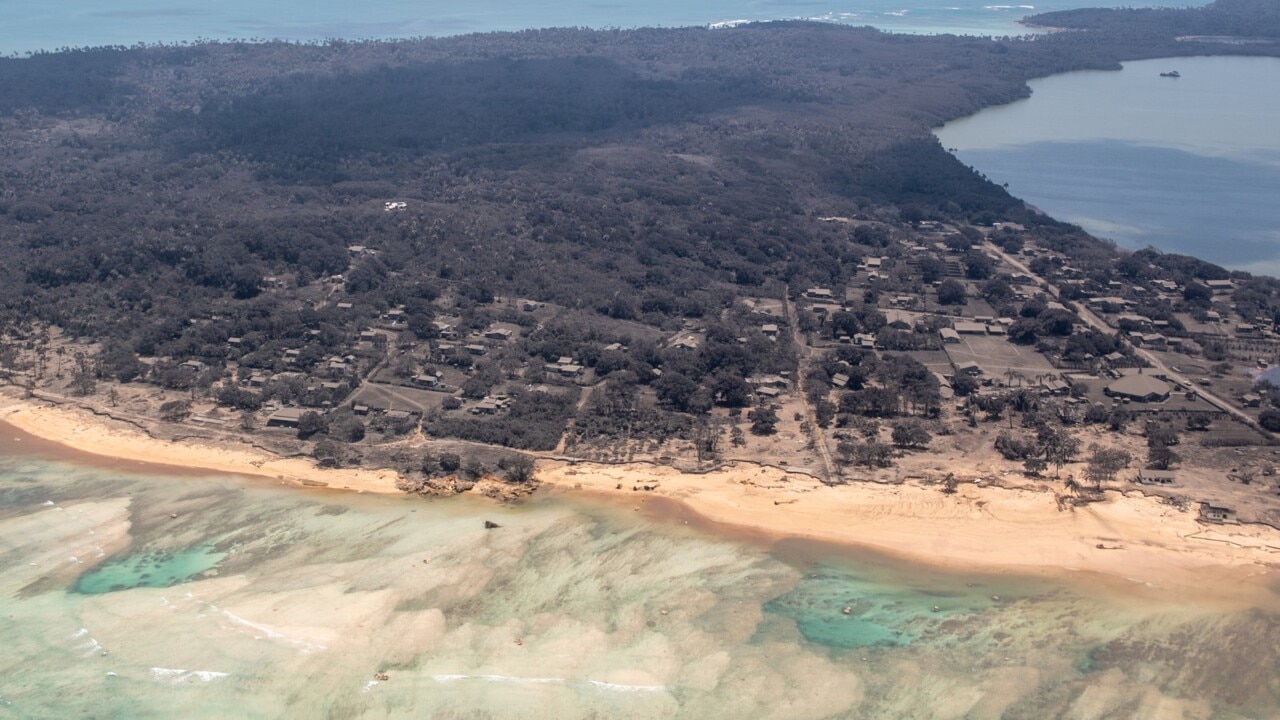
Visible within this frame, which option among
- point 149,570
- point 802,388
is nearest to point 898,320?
point 802,388

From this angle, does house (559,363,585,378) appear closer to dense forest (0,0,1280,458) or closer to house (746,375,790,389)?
dense forest (0,0,1280,458)

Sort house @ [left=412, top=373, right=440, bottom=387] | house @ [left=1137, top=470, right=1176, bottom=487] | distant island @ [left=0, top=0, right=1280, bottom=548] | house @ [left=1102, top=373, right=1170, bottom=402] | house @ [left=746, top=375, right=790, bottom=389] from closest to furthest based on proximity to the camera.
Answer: house @ [left=1137, top=470, right=1176, bottom=487] → distant island @ [left=0, top=0, right=1280, bottom=548] → house @ [left=1102, top=373, right=1170, bottom=402] → house @ [left=746, top=375, right=790, bottom=389] → house @ [left=412, top=373, right=440, bottom=387]

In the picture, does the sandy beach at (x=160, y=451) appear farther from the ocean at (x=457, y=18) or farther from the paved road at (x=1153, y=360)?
the ocean at (x=457, y=18)

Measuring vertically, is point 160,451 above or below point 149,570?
above

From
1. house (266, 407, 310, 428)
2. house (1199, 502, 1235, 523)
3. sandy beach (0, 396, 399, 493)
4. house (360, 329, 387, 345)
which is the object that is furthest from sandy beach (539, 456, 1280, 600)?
house (360, 329, 387, 345)

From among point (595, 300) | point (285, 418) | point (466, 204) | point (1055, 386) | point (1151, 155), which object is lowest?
point (285, 418)

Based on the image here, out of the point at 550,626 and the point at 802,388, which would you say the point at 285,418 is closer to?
the point at 550,626
